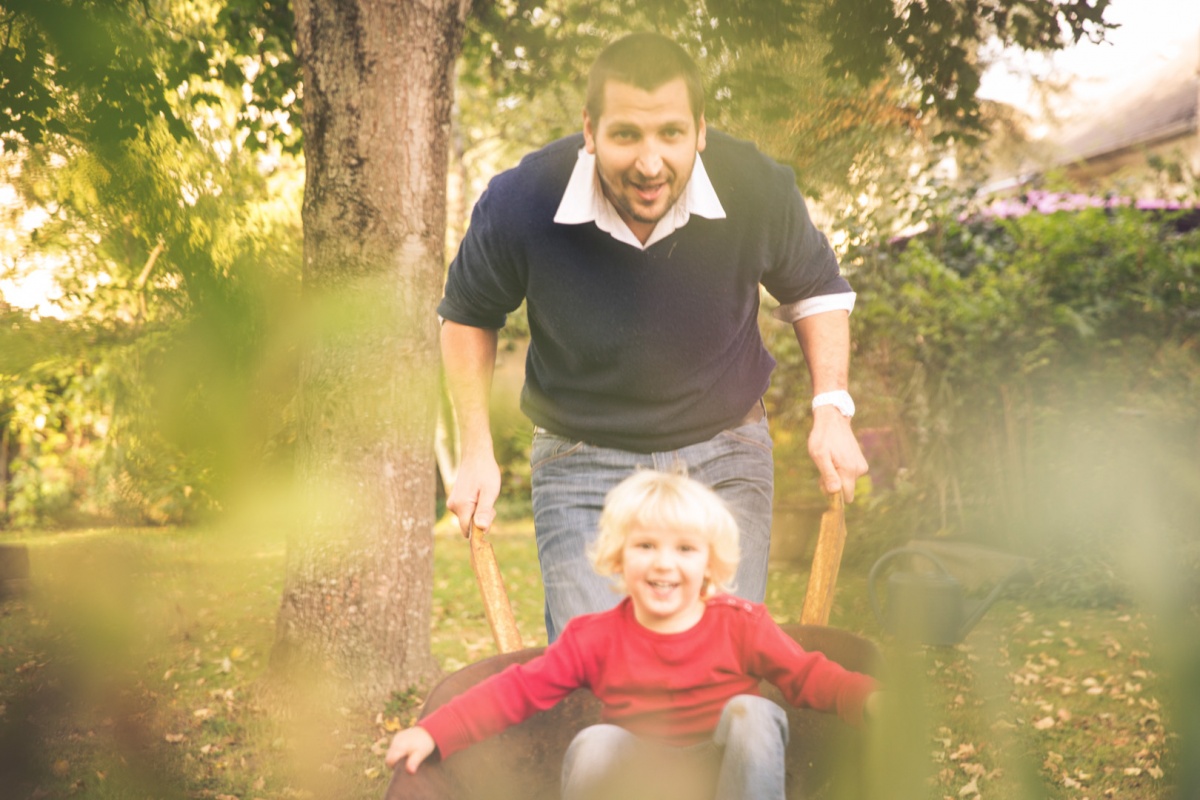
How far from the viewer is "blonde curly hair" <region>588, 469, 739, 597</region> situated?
1.38m

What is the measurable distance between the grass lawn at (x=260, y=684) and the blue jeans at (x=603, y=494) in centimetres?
36

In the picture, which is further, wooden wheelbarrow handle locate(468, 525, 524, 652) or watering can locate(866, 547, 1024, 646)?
watering can locate(866, 547, 1024, 646)

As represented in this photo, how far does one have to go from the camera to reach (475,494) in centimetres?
170

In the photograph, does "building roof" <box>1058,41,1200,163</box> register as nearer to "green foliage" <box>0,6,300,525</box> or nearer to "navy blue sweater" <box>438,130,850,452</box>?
"navy blue sweater" <box>438,130,850,452</box>

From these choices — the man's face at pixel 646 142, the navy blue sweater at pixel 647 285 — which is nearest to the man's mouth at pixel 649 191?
the man's face at pixel 646 142

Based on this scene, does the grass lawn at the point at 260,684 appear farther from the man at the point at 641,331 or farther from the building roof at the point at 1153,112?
the building roof at the point at 1153,112

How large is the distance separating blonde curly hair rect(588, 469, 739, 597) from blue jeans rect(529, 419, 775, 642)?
0.89ft

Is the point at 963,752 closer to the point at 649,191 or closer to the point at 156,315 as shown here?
the point at 649,191

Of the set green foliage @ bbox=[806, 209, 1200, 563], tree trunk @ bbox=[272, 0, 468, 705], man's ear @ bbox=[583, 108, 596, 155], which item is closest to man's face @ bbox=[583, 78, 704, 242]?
man's ear @ bbox=[583, 108, 596, 155]

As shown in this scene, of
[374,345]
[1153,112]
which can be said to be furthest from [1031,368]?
[374,345]

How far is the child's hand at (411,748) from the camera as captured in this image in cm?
129

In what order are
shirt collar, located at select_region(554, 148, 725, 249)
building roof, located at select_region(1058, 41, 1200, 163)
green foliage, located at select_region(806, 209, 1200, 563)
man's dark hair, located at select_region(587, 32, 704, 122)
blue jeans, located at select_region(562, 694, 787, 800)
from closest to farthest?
blue jeans, located at select_region(562, 694, 787, 800) < man's dark hair, located at select_region(587, 32, 704, 122) < shirt collar, located at select_region(554, 148, 725, 249) < building roof, located at select_region(1058, 41, 1200, 163) < green foliage, located at select_region(806, 209, 1200, 563)

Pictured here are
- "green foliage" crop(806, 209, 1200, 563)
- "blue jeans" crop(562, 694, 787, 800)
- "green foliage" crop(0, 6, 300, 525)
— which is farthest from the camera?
"green foliage" crop(806, 209, 1200, 563)

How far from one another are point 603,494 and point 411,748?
63 centimetres
